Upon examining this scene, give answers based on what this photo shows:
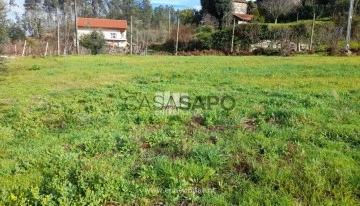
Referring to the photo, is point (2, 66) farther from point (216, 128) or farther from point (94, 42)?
point (94, 42)

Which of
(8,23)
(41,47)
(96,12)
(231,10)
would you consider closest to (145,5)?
(96,12)

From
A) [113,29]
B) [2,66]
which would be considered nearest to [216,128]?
[2,66]

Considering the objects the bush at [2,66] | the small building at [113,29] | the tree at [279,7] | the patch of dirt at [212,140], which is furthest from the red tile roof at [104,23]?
the patch of dirt at [212,140]

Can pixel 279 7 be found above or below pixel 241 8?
below

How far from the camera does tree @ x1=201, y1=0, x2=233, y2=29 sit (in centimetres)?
4294

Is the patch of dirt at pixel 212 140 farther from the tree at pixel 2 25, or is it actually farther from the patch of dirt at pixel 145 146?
the tree at pixel 2 25

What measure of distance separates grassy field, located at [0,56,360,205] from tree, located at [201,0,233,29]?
124 feet

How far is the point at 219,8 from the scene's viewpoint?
4350cm

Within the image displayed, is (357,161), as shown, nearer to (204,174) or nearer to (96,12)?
(204,174)

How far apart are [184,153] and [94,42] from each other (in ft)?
117

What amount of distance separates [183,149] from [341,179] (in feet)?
5.98

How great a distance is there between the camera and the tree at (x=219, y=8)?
42.9m

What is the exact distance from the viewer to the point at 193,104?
273 inches

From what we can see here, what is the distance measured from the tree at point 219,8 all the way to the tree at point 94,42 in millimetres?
16636
